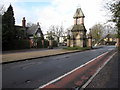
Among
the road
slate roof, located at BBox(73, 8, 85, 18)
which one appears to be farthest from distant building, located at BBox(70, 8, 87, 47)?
the road

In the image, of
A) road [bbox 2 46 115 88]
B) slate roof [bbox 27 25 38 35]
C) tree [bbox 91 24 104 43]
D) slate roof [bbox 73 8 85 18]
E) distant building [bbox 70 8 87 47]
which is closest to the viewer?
road [bbox 2 46 115 88]

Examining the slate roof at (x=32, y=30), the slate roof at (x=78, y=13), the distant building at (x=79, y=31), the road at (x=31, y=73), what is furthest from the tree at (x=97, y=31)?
the road at (x=31, y=73)

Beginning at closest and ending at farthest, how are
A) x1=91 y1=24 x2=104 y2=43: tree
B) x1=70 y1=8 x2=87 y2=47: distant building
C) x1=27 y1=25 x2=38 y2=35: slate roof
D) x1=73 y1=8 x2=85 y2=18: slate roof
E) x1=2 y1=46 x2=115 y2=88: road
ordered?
x1=2 y1=46 x2=115 y2=88: road, x1=70 y1=8 x2=87 y2=47: distant building, x1=73 y1=8 x2=85 y2=18: slate roof, x1=27 y1=25 x2=38 y2=35: slate roof, x1=91 y1=24 x2=104 y2=43: tree

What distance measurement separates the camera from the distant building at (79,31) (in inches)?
1028

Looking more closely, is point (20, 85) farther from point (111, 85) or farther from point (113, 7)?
point (113, 7)

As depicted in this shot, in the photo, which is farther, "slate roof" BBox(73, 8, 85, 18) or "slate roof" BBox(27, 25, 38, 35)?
"slate roof" BBox(27, 25, 38, 35)

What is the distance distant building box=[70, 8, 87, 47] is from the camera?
1028 inches

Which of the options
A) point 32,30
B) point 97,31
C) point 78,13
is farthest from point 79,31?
point 97,31

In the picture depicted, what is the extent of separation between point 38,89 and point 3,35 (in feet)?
65.9

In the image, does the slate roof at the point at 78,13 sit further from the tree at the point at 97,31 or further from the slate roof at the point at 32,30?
the tree at the point at 97,31

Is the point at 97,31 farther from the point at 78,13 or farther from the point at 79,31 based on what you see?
the point at 79,31

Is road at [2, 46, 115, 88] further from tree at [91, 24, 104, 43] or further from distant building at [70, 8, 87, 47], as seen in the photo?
tree at [91, 24, 104, 43]

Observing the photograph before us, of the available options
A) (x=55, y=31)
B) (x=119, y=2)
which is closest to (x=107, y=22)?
(x=119, y=2)

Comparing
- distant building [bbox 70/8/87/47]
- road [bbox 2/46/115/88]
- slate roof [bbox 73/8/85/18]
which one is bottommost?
road [bbox 2/46/115/88]
